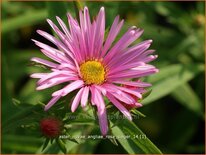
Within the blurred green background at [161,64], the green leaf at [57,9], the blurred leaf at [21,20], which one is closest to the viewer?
the green leaf at [57,9]

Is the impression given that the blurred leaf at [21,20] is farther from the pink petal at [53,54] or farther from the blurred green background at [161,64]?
the pink petal at [53,54]

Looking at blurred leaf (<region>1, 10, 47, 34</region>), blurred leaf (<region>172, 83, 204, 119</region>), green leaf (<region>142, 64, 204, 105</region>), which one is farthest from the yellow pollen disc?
blurred leaf (<region>1, 10, 47, 34</region>)

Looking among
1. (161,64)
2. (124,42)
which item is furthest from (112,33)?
(161,64)

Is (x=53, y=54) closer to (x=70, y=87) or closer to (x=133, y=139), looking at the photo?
(x=70, y=87)

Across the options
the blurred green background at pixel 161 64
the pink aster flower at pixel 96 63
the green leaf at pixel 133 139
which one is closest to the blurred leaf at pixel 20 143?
the blurred green background at pixel 161 64

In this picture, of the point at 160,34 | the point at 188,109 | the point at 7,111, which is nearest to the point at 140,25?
the point at 160,34

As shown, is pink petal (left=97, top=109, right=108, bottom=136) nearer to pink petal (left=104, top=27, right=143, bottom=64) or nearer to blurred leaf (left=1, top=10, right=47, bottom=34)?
pink petal (left=104, top=27, right=143, bottom=64)
